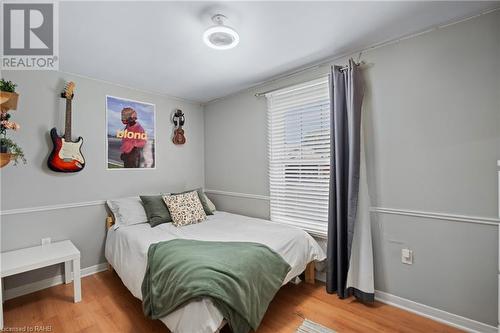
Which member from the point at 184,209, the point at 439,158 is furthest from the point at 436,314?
the point at 184,209

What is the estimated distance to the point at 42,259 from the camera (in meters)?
2.06

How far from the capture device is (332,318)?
6.35 ft

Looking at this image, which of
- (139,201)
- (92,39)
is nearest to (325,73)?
(92,39)

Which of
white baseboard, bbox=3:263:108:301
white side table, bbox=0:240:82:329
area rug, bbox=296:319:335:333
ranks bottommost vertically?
area rug, bbox=296:319:335:333

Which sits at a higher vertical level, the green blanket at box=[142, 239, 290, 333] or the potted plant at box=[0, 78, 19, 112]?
the potted plant at box=[0, 78, 19, 112]

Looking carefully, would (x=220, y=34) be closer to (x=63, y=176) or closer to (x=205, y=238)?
(x=205, y=238)

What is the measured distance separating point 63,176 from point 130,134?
902mm

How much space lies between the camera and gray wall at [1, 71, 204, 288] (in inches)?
91.9

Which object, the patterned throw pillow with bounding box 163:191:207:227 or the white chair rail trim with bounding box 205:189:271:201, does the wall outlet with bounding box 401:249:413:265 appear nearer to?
the white chair rail trim with bounding box 205:189:271:201

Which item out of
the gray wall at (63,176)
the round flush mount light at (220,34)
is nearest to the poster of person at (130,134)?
the gray wall at (63,176)

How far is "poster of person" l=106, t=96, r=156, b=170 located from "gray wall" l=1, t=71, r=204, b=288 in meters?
0.07

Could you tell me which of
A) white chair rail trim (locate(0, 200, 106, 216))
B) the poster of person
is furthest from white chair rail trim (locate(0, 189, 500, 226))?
the poster of person

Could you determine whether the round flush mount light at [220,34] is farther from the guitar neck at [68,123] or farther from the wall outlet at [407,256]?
the wall outlet at [407,256]

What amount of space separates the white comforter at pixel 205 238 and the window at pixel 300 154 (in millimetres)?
296
